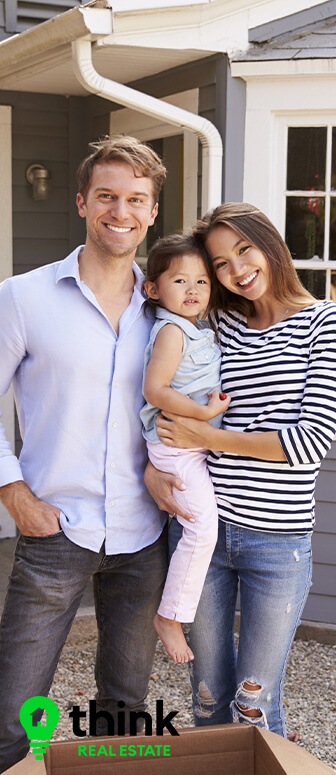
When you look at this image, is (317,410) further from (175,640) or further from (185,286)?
(175,640)

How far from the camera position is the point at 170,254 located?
202 cm

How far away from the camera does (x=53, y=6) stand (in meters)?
4.34

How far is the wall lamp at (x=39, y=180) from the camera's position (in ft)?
15.1

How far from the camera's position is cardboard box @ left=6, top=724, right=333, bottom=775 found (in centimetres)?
120

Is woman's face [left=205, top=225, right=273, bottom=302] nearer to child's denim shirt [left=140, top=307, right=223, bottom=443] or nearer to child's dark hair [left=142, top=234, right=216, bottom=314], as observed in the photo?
child's dark hair [left=142, top=234, right=216, bottom=314]

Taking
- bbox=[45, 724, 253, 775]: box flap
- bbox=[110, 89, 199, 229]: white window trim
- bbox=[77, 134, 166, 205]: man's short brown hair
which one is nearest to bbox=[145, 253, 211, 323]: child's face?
bbox=[77, 134, 166, 205]: man's short brown hair

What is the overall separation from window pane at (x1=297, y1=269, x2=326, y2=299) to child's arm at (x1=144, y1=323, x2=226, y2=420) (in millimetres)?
2010

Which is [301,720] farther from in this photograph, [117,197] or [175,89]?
[175,89]

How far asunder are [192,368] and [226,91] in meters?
2.02

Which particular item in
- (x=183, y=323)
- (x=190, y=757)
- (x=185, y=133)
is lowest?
(x=190, y=757)

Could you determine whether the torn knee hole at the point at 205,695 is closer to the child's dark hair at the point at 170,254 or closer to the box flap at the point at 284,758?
the box flap at the point at 284,758

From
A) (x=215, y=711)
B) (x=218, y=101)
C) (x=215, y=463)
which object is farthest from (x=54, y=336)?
(x=218, y=101)

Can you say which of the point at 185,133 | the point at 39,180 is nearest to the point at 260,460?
the point at 185,133

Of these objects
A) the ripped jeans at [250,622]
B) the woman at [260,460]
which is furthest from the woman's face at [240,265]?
the ripped jeans at [250,622]
